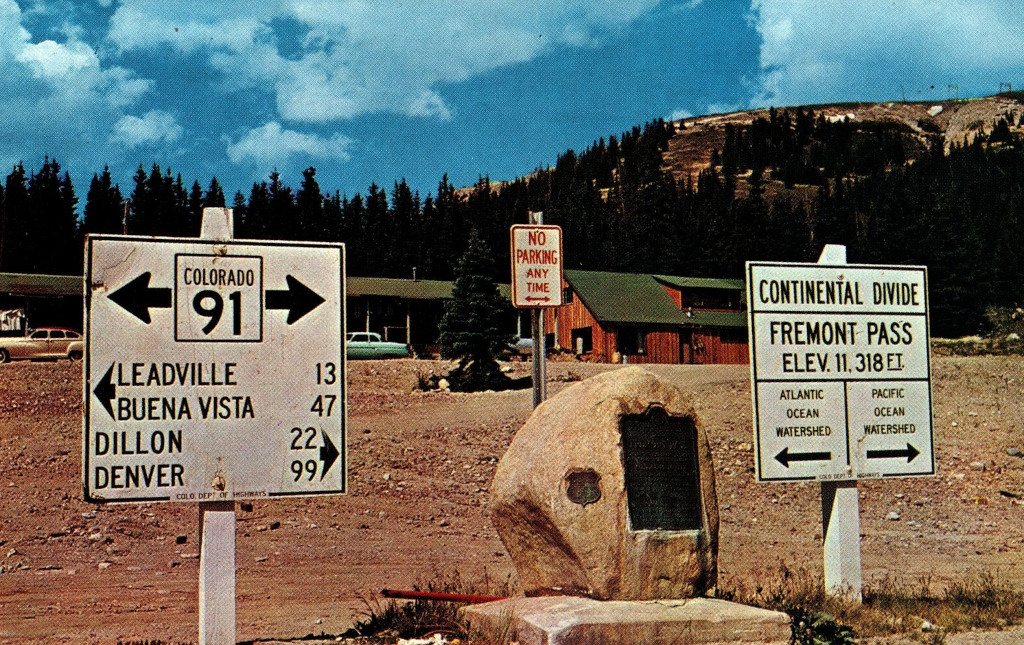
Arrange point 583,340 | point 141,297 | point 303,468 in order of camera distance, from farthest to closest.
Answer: point 583,340 → point 303,468 → point 141,297

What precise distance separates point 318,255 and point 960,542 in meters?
13.0

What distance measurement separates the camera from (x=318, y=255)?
781 centimetres

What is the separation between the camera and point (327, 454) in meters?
7.62

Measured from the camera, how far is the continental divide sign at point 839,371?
9.68 meters

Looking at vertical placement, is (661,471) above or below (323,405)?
below

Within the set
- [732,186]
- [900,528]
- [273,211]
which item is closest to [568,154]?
[732,186]

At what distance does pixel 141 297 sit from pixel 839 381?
630 centimetres

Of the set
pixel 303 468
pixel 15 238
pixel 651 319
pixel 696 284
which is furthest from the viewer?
pixel 15 238

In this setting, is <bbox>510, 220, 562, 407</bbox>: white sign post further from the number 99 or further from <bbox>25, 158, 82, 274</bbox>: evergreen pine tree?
<bbox>25, 158, 82, 274</bbox>: evergreen pine tree

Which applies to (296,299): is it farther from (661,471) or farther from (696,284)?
(696,284)

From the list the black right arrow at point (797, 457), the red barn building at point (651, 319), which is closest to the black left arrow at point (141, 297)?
the black right arrow at point (797, 457)

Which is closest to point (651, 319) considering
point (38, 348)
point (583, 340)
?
point (583, 340)

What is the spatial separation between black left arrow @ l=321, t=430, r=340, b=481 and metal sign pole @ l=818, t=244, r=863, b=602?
16.1 ft

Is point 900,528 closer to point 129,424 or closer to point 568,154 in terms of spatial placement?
point 129,424
